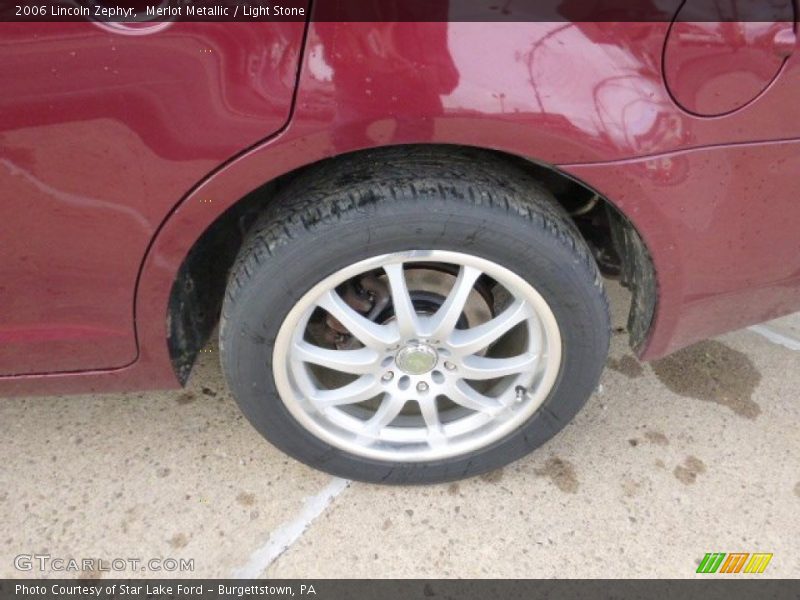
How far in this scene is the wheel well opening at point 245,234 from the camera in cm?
175

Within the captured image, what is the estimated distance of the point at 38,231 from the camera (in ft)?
4.98

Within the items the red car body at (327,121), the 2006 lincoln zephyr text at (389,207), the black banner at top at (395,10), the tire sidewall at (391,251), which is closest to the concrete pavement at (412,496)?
the 2006 lincoln zephyr text at (389,207)

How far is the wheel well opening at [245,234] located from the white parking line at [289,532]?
1.72 feet

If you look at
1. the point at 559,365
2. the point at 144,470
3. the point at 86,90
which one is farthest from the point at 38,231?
the point at 559,365

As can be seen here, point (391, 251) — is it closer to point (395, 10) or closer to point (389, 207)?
point (389, 207)

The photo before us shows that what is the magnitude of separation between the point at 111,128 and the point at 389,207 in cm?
60

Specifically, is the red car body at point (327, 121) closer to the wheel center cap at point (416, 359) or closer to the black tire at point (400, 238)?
the black tire at point (400, 238)

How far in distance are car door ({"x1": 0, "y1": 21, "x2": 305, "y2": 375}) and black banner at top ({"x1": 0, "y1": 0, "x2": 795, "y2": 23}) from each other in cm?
2

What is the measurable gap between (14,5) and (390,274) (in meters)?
0.93

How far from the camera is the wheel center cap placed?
179 cm

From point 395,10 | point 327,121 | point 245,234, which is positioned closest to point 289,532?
point 245,234
